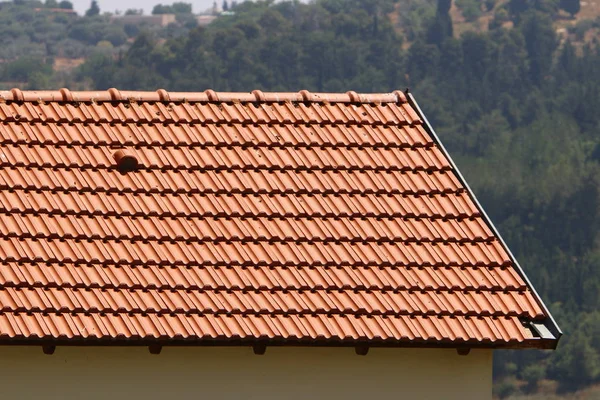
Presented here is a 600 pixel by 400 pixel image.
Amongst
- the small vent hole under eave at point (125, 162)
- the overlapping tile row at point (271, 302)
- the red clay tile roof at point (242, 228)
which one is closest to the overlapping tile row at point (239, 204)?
the red clay tile roof at point (242, 228)

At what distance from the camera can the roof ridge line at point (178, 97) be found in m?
10.5

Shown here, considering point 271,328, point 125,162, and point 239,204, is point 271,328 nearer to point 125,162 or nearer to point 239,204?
point 239,204

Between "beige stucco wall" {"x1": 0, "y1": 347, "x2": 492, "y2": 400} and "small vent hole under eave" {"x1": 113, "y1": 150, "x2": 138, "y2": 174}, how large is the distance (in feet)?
4.38

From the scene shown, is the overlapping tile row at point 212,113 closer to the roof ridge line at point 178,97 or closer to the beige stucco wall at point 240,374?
the roof ridge line at point 178,97

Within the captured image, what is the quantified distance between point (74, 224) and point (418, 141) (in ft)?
8.07

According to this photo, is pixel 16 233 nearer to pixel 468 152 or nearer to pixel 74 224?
pixel 74 224

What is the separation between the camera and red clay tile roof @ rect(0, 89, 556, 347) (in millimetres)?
9266

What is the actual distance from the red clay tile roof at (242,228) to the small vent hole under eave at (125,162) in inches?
0.5

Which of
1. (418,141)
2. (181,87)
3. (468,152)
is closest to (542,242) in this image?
(468,152)

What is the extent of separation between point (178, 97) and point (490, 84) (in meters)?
176

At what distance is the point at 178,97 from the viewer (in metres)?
10.8

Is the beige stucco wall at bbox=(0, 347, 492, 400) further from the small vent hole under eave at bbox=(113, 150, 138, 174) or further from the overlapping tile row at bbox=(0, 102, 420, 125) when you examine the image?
the overlapping tile row at bbox=(0, 102, 420, 125)

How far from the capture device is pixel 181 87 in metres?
167

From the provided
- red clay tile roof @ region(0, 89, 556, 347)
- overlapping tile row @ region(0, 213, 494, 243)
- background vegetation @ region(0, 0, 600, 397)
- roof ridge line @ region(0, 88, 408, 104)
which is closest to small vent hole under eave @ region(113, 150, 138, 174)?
red clay tile roof @ region(0, 89, 556, 347)
